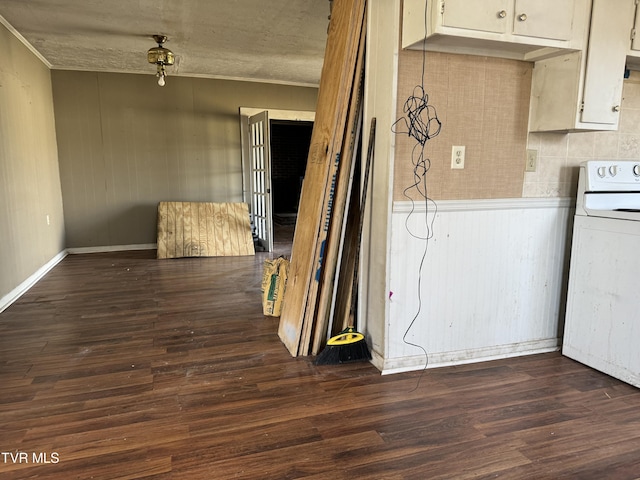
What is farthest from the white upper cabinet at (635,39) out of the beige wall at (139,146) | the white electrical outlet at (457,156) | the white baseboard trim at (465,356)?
the beige wall at (139,146)

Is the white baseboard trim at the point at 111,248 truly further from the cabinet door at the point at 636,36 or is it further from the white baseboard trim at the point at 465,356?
the cabinet door at the point at 636,36

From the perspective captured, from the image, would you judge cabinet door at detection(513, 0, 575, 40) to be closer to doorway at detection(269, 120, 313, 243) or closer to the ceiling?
the ceiling

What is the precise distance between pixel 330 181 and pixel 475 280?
1.02m

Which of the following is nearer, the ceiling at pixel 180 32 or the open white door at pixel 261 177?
the ceiling at pixel 180 32

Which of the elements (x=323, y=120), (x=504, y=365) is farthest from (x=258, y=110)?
(x=504, y=365)

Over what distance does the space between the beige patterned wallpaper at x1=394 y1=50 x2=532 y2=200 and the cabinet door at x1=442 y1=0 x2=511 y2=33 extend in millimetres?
291

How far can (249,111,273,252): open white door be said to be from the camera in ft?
19.0

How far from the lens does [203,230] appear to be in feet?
19.1

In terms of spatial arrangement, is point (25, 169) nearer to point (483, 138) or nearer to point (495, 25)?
point (483, 138)

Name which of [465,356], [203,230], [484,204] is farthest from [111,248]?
[484,204]

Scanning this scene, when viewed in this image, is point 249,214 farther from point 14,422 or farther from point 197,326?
point 14,422

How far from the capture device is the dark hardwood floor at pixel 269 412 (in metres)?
1.67

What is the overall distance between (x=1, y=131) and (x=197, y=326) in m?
2.42

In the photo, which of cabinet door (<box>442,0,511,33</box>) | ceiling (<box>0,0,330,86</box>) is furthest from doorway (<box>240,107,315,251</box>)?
cabinet door (<box>442,0,511,33</box>)
